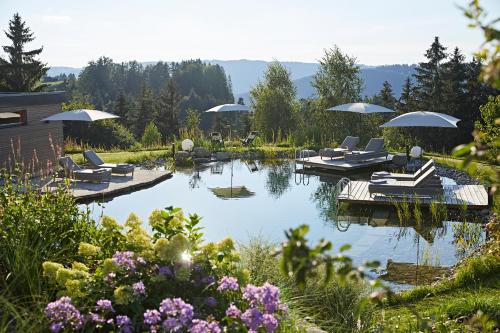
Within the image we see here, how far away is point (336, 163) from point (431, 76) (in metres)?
27.6

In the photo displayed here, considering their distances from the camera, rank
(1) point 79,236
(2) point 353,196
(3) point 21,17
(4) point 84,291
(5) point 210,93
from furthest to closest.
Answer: (5) point 210,93 → (3) point 21,17 → (2) point 353,196 → (1) point 79,236 → (4) point 84,291

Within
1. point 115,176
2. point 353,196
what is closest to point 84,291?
point 353,196

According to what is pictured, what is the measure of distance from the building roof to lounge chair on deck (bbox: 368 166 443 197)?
9.79 m

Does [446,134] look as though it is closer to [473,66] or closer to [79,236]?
[473,66]

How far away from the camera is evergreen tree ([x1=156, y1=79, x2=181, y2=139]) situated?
55625 millimetres

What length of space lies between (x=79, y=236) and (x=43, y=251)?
0.57 metres

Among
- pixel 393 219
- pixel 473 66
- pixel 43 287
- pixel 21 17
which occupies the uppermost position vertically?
pixel 21 17

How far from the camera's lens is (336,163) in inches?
659

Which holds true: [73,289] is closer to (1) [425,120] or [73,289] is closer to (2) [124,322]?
(2) [124,322]

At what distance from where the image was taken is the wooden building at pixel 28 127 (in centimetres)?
1479

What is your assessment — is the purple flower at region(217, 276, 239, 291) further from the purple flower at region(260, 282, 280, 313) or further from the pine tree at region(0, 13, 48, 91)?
the pine tree at region(0, 13, 48, 91)

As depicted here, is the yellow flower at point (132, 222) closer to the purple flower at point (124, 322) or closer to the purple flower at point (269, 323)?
the purple flower at point (124, 322)

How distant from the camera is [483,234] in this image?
9273mm

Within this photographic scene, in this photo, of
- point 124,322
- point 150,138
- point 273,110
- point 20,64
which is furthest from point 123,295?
point 20,64
